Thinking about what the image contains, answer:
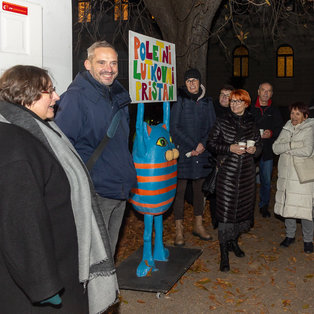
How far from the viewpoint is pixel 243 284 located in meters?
5.03

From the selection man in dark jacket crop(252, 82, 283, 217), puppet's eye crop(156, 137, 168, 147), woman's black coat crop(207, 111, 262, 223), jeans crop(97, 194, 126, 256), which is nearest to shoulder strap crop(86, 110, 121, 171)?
jeans crop(97, 194, 126, 256)

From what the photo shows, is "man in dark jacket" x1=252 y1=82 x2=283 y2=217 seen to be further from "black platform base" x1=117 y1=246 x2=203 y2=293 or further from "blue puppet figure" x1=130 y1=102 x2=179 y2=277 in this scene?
"blue puppet figure" x1=130 y1=102 x2=179 y2=277

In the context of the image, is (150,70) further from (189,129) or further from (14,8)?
(14,8)

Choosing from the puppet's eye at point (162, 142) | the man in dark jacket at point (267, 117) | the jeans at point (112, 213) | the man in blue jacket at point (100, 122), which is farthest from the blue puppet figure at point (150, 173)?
the man in dark jacket at point (267, 117)

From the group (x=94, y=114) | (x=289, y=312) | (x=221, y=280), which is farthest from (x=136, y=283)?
(x=94, y=114)

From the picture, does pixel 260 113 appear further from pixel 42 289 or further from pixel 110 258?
pixel 42 289

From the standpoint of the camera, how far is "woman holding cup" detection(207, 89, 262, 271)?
5348 mm

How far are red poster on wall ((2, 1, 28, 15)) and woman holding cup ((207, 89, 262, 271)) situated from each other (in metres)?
2.55

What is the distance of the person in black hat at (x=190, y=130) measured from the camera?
600 centimetres

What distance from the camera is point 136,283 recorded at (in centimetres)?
489

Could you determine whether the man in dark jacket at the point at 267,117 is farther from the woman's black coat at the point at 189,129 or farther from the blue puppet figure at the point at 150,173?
the blue puppet figure at the point at 150,173

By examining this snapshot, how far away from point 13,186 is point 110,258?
0.86 meters

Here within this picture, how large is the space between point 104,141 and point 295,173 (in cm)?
310

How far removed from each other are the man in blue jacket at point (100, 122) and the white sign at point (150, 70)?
69 centimetres
